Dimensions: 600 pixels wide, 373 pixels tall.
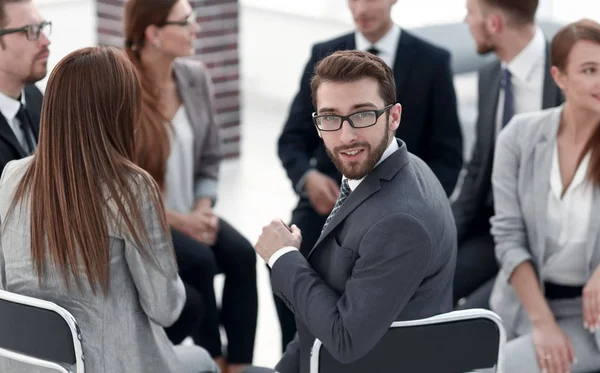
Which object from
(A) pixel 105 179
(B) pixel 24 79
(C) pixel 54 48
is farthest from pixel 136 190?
(C) pixel 54 48

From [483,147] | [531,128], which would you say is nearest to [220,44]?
[483,147]

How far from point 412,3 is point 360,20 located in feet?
11.5

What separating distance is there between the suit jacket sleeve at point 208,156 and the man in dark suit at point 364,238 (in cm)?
140

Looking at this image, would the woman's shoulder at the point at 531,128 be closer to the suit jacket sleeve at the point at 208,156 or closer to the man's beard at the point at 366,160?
the man's beard at the point at 366,160

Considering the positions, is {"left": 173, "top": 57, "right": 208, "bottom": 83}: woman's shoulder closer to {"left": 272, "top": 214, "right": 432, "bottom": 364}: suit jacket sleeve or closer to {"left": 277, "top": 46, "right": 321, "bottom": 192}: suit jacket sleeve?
{"left": 277, "top": 46, "right": 321, "bottom": 192}: suit jacket sleeve

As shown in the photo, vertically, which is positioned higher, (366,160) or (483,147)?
(366,160)

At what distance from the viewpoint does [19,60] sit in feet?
9.43

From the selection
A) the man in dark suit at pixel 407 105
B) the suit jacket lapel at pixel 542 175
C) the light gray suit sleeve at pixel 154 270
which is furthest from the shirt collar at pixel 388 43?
the light gray suit sleeve at pixel 154 270

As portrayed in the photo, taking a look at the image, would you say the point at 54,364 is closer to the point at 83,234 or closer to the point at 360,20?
the point at 83,234

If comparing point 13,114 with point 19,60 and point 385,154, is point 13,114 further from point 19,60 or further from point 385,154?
point 385,154

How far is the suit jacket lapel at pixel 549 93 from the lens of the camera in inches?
131

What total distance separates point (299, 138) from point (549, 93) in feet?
3.14

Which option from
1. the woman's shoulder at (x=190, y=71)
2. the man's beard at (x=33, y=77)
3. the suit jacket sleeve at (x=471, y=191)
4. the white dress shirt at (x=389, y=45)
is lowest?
the suit jacket sleeve at (x=471, y=191)

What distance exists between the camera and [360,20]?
335 cm
